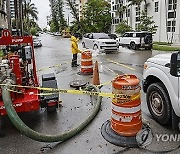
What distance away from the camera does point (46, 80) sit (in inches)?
236

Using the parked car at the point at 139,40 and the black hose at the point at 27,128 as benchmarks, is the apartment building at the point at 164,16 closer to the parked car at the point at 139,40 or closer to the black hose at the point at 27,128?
the parked car at the point at 139,40

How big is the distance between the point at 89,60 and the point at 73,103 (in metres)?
4.17

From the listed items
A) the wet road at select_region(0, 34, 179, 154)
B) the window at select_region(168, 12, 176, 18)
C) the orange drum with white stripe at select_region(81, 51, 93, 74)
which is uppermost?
the window at select_region(168, 12, 176, 18)

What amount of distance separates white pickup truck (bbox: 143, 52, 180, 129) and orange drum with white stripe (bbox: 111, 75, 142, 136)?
596 mm

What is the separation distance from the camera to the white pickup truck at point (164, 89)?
416 centimetres

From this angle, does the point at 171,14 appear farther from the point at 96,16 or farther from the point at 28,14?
the point at 28,14

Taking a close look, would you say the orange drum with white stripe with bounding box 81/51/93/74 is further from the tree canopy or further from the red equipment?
the tree canopy

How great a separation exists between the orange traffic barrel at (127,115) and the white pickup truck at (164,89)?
0.57 m

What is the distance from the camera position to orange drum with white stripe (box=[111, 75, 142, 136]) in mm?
4223

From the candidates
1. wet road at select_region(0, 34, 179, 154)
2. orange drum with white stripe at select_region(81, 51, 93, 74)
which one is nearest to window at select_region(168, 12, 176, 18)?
orange drum with white stripe at select_region(81, 51, 93, 74)

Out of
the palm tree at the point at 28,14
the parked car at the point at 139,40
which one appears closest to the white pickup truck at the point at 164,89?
the parked car at the point at 139,40

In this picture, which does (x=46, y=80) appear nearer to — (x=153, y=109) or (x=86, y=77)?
(x=153, y=109)

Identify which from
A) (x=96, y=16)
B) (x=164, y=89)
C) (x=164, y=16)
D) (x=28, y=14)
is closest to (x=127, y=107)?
(x=164, y=89)

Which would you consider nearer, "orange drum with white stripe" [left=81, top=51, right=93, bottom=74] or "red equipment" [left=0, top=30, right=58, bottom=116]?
"red equipment" [left=0, top=30, right=58, bottom=116]
